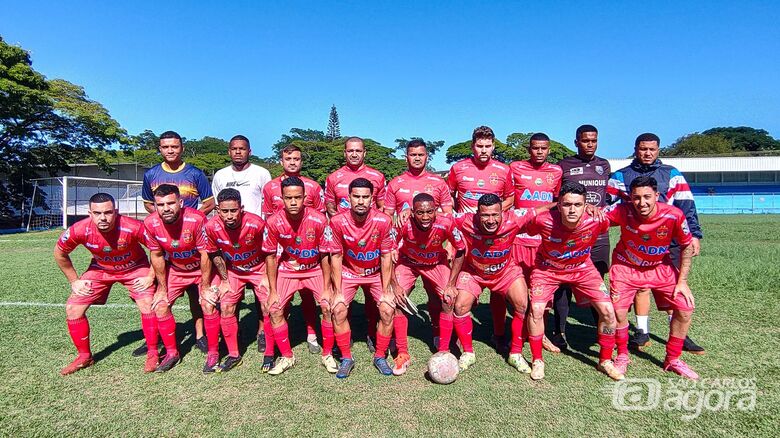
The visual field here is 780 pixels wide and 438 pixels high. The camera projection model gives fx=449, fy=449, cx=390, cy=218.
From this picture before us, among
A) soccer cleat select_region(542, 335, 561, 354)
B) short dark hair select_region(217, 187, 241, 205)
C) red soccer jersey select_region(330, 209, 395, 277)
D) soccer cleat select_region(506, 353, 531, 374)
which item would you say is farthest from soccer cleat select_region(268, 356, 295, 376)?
soccer cleat select_region(542, 335, 561, 354)

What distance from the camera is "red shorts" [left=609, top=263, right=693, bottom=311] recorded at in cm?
415

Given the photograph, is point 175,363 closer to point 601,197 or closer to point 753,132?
point 601,197

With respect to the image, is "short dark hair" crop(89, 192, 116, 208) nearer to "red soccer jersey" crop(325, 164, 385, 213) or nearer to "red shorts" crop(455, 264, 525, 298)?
"red soccer jersey" crop(325, 164, 385, 213)

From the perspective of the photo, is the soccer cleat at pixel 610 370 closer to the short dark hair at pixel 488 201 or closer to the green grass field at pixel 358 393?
the green grass field at pixel 358 393

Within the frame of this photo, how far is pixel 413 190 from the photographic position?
4996 millimetres

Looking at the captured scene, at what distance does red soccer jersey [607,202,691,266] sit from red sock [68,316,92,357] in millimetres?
5088

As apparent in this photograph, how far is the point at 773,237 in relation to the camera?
14797mm

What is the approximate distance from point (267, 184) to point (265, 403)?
261cm

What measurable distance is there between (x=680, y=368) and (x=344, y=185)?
3738mm

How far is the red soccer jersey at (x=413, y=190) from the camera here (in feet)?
16.3

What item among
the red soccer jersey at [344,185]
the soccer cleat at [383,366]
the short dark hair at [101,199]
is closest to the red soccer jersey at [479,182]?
the red soccer jersey at [344,185]

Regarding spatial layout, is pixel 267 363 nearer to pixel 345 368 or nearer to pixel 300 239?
pixel 345 368

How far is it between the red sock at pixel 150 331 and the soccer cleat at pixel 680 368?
471cm

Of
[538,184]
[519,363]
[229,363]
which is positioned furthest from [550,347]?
[229,363]
